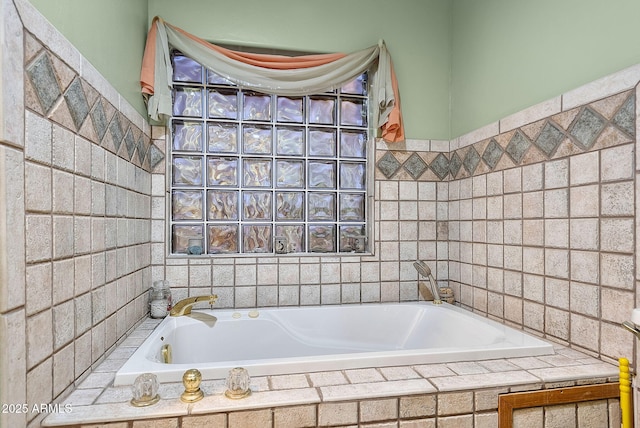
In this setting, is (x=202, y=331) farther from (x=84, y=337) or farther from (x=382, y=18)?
(x=382, y=18)

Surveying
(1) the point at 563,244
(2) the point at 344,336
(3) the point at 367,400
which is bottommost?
(2) the point at 344,336

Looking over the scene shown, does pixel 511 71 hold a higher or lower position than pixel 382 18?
lower

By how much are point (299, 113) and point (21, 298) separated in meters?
1.70

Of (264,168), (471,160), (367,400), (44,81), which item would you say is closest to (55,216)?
(44,81)

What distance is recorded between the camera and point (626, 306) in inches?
47.7

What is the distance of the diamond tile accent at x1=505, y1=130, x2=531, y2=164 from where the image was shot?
64.8 inches

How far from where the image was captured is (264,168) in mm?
2166

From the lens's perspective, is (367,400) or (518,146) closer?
(367,400)

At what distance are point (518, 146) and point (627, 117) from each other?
0.48m

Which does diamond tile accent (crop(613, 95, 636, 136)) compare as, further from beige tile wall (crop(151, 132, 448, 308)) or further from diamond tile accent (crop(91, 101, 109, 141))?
diamond tile accent (crop(91, 101, 109, 141))

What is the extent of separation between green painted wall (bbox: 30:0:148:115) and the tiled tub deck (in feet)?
3.47

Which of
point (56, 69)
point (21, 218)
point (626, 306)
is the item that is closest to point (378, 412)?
point (626, 306)

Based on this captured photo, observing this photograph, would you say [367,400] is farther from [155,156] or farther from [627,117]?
[155,156]

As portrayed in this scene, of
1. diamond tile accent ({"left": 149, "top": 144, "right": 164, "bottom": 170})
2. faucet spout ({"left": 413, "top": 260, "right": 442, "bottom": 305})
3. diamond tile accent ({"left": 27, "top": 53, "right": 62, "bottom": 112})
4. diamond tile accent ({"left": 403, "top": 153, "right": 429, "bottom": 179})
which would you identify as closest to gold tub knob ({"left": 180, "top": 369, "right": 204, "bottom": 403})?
diamond tile accent ({"left": 27, "top": 53, "right": 62, "bottom": 112})
